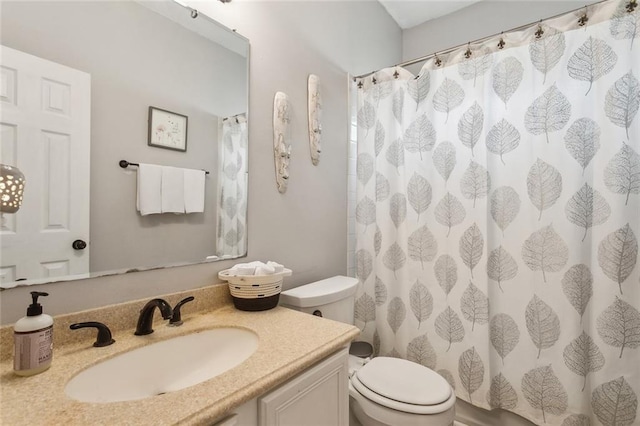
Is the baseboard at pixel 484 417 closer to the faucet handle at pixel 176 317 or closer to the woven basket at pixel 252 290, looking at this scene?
the woven basket at pixel 252 290

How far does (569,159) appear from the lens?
4.23 ft

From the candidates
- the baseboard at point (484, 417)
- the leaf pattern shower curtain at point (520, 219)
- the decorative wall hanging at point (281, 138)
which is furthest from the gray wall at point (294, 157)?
the baseboard at point (484, 417)

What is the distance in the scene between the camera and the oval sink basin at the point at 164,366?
730mm

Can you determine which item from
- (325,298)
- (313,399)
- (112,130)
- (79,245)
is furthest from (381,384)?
(112,130)

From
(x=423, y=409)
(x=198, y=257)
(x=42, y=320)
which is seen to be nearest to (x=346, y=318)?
(x=423, y=409)

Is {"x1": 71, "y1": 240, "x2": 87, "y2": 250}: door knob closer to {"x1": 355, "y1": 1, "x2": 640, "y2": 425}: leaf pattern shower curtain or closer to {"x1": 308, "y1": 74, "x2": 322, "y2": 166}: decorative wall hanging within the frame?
{"x1": 308, "y1": 74, "x2": 322, "y2": 166}: decorative wall hanging

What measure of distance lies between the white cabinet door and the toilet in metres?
0.30

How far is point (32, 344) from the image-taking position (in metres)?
0.66

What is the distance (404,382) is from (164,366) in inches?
37.0

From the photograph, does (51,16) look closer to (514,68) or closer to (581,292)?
(514,68)

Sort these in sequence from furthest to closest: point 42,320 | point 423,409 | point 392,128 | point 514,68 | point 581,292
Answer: point 392,128, point 514,68, point 581,292, point 423,409, point 42,320

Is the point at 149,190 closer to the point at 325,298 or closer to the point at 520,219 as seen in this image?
the point at 325,298

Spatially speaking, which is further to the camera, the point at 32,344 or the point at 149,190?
the point at 149,190

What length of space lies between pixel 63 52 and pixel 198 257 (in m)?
0.72
